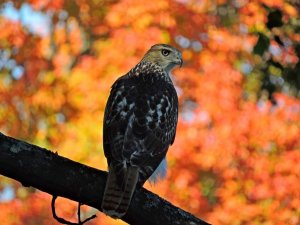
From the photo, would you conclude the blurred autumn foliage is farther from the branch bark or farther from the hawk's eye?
the branch bark

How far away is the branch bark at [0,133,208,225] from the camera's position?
145 inches

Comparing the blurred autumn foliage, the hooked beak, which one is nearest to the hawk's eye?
the hooked beak

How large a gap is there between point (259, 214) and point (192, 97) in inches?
111

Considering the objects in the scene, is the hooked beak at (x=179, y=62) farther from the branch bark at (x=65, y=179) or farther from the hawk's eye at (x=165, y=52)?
the branch bark at (x=65, y=179)

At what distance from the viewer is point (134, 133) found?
4.94 meters

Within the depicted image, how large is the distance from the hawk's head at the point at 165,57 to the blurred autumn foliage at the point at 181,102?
4813 mm

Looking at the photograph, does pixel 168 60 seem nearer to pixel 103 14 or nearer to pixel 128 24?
pixel 128 24

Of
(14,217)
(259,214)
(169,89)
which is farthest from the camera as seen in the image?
(14,217)

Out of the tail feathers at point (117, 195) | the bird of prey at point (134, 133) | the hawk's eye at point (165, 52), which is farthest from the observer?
the hawk's eye at point (165, 52)

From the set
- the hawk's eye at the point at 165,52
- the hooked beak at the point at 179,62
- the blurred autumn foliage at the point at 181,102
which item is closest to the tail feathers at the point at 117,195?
the hooked beak at the point at 179,62

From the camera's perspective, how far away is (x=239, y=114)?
43.1 feet

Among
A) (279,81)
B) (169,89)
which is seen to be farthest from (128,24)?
(169,89)

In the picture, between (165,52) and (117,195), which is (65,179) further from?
(165,52)

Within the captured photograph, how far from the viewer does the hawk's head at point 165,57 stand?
22.0 ft
